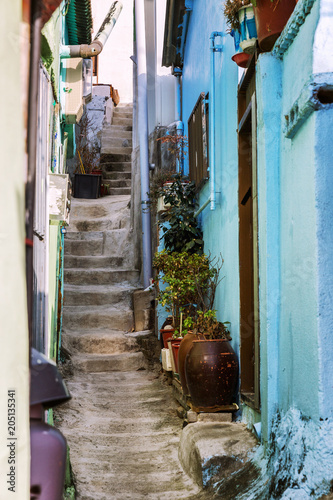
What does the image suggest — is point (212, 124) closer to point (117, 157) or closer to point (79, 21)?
point (79, 21)

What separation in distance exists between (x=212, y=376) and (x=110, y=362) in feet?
13.1

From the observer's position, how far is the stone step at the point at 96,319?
10.9m

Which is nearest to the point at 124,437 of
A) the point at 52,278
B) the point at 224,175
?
the point at 52,278

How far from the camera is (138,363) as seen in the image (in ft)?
32.3

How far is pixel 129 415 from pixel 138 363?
2.29 meters

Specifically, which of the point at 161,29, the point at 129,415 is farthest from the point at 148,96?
the point at 129,415

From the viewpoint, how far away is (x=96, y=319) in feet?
36.2

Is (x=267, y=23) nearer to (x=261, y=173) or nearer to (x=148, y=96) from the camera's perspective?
(x=261, y=173)

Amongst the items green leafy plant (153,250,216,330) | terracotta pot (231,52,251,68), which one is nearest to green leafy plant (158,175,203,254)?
green leafy plant (153,250,216,330)

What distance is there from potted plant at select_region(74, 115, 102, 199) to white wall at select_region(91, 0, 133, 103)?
310cm

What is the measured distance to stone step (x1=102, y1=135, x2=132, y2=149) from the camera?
18.9 meters

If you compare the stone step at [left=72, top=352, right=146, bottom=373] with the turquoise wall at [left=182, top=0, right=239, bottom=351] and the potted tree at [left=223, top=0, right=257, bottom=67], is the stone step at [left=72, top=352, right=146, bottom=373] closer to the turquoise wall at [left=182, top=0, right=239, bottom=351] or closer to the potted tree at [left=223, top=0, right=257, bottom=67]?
the turquoise wall at [left=182, top=0, right=239, bottom=351]

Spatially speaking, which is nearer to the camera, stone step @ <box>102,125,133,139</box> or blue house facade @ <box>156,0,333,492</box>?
blue house facade @ <box>156,0,333,492</box>

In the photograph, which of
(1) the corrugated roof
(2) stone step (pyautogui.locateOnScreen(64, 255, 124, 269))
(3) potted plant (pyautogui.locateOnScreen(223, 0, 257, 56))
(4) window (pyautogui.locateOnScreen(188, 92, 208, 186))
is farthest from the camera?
(2) stone step (pyautogui.locateOnScreen(64, 255, 124, 269))
